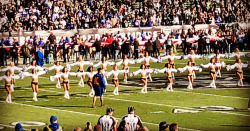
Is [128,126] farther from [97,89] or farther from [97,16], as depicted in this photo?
[97,16]

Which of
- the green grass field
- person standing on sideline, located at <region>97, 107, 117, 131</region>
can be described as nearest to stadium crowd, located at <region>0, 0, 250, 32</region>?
the green grass field

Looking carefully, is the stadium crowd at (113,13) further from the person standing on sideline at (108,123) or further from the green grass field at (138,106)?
the person standing on sideline at (108,123)

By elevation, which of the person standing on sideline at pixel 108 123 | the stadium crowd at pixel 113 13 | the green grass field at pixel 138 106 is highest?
the stadium crowd at pixel 113 13

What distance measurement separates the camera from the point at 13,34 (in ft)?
153

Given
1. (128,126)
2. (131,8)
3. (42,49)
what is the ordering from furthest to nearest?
(131,8), (42,49), (128,126)

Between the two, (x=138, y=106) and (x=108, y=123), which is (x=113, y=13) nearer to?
(x=138, y=106)

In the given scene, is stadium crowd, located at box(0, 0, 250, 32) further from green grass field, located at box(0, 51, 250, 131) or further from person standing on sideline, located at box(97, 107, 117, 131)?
person standing on sideline, located at box(97, 107, 117, 131)

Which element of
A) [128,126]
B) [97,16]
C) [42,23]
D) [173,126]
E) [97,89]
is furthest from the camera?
[97,16]

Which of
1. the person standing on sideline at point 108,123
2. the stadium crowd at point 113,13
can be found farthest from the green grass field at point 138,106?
the stadium crowd at point 113,13

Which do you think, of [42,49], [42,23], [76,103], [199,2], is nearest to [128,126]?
[76,103]

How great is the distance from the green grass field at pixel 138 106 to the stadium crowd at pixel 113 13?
475 inches

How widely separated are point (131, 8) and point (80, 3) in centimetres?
514

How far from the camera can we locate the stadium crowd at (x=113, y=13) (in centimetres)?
4897

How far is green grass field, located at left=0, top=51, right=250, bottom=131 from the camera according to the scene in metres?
26.6
